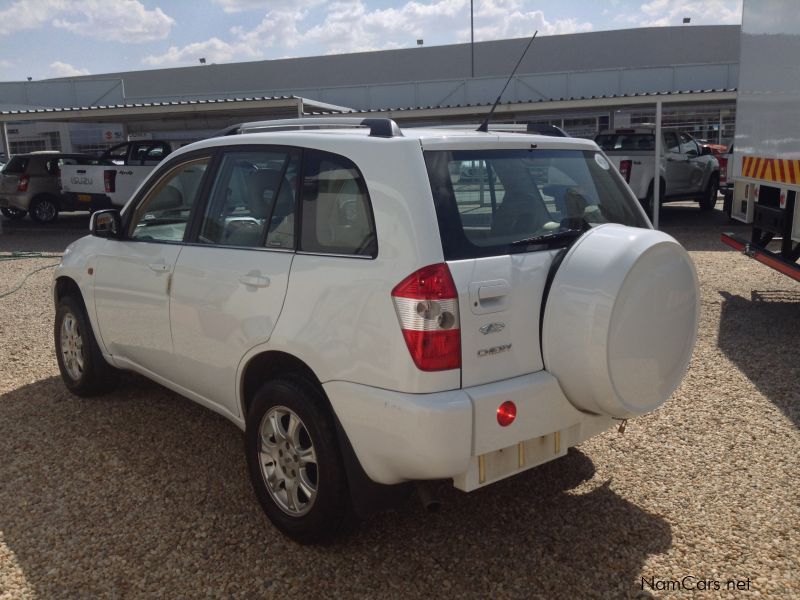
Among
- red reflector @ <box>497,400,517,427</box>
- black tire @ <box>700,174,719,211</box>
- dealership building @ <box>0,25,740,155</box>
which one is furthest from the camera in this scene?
black tire @ <box>700,174,719,211</box>

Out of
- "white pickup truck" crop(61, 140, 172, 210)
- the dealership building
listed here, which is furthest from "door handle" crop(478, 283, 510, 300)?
"white pickup truck" crop(61, 140, 172, 210)

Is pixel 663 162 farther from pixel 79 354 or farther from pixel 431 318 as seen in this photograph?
pixel 431 318

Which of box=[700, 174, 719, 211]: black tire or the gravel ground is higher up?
box=[700, 174, 719, 211]: black tire

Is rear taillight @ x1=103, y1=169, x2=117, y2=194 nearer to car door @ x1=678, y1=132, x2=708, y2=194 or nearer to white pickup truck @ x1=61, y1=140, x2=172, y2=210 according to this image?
white pickup truck @ x1=61, y1=140, x2=172, y2=210

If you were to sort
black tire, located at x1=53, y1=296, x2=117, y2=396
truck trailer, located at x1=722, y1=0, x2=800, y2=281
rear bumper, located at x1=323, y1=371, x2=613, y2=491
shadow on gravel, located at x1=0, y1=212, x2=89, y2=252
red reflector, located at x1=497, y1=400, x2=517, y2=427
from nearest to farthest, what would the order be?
rear bumper, located at x1=323, y1=371, x2=613, y2=491
red reflector, located at x1=497, y1=400, x2=517, y2=427
black tire, located at x1=53, y1=296, x2=117, y2=396
truck trailer, located at x1=722, y1=0, x2=800, y2=281
shadow on gravel, located at x1=0, y1=212, x2=89, y2=252

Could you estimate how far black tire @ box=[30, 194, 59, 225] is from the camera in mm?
19156

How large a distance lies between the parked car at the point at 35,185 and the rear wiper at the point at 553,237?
1776 cm

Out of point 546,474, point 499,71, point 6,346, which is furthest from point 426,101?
point 546,474

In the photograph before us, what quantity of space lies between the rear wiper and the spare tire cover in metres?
0.07

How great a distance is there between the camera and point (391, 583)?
10.2 ft

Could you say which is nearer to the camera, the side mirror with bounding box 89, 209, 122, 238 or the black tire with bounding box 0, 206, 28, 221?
the side mirror with bounding box 89, 209, 122, 238

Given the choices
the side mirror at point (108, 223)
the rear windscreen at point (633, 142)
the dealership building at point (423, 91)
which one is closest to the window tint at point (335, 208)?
the side mirror at point (108, 223)

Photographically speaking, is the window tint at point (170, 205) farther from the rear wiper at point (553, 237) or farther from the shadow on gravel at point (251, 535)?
the rear wiper at point (553, 237)

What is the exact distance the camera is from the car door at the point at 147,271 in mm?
4125
